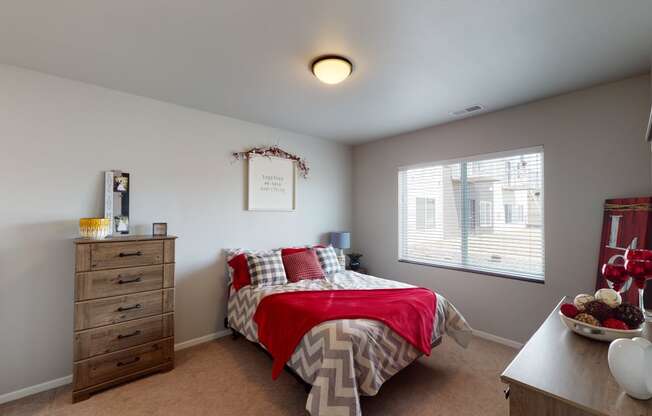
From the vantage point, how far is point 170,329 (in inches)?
101

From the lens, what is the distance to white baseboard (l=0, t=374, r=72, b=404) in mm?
2158

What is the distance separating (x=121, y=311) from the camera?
2312 mm

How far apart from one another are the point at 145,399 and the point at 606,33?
13.3ft

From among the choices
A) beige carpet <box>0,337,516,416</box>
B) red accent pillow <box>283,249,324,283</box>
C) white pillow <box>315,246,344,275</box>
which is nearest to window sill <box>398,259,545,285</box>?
beige carpet <box>0,337,516,416</box>

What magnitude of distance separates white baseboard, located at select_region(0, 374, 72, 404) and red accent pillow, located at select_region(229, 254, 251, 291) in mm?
1490

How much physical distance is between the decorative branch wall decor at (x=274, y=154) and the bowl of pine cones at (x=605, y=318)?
10.4ft

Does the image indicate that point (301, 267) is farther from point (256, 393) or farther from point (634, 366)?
point (634, 366)

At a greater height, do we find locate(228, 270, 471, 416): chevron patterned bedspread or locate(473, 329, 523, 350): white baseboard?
locate(228, 270, 471, 416): chevron patterned bedspread

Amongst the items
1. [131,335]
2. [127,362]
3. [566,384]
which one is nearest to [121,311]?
[131,335]

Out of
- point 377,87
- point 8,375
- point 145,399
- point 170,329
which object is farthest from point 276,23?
point 8,375

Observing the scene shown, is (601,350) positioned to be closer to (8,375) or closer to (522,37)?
(522,37)

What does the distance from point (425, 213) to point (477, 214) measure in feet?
2.23

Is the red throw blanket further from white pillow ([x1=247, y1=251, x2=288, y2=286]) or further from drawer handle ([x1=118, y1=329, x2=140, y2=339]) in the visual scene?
drawer handle ([x1=118, y1=329, x2=140, y2=339])

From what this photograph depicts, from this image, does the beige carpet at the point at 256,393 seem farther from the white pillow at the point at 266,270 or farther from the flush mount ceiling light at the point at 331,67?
the flush mount ceiling light at the point at 331,67
